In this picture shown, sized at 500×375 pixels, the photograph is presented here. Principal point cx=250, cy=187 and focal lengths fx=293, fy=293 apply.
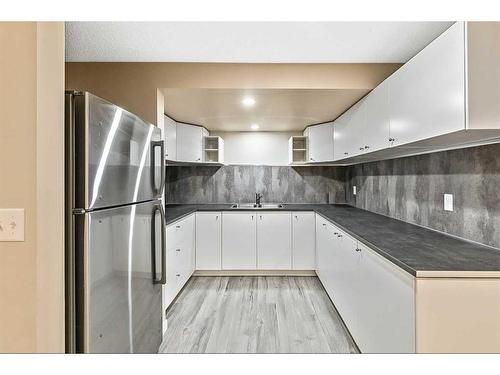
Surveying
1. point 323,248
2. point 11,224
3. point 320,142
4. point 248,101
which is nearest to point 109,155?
point 11,224

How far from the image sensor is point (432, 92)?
1.55 metres

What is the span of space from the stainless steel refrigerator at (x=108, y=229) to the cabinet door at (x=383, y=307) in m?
1.38

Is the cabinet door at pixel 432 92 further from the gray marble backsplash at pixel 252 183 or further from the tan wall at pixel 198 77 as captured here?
the gray marble backsplash at pixel 252 183

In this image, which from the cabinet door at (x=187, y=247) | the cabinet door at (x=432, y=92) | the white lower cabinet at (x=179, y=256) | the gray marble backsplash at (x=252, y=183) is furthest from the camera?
the gray marble backsplash at (x=252, y=183)

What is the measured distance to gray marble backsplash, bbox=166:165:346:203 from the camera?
4.53 metres

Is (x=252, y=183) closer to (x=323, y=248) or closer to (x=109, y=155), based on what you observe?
(x=323, y=248)

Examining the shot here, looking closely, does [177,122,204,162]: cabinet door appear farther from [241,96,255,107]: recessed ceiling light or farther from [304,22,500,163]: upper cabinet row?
[304,22,500,163]: upper cabinet row

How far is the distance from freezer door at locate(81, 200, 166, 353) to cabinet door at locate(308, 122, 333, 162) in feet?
8.31

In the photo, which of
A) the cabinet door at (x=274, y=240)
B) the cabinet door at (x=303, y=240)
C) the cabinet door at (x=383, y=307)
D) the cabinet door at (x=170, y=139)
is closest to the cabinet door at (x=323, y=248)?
the cabinet door at (x=303, y=240)

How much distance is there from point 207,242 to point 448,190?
274cm

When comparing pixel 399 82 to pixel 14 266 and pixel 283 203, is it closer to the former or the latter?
pixel 14 266

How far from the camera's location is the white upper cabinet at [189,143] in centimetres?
386
